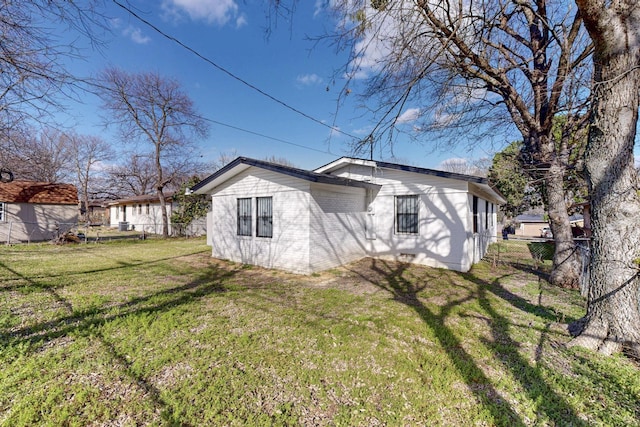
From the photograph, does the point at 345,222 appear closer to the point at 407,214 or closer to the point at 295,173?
the point at 407,214

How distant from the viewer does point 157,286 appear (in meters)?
6.07

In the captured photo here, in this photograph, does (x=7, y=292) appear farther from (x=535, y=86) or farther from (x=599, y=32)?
(x=535, y=86)

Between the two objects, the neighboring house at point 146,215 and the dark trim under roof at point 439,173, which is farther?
the neighboring house at point 146,215

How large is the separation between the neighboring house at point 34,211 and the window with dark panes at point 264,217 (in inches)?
473

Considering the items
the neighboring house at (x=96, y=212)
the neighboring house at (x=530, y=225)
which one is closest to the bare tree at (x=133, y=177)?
the neighboring house at (x=96, y=212)

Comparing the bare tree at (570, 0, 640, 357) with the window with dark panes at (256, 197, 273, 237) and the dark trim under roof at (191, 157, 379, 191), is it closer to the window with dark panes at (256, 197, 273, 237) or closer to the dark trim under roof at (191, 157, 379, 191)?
the dark trim under roof at (191, 157, 379, 191)

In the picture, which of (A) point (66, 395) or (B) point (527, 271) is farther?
(B) point (527, 271)

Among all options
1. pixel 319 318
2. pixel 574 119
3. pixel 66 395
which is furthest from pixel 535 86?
pixel 66 395

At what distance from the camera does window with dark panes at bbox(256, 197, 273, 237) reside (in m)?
8.34

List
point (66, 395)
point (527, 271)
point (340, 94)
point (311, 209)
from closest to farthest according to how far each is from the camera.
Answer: point (66, 395) → point (340, 94) → point (311, 209) → point (527, 271)

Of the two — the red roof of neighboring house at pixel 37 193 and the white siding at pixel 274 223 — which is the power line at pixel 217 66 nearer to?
the white siding at pixel 274 223

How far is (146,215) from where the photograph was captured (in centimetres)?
2211

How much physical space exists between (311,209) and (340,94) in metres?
3.63

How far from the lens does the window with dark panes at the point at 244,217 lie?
8.93 m
